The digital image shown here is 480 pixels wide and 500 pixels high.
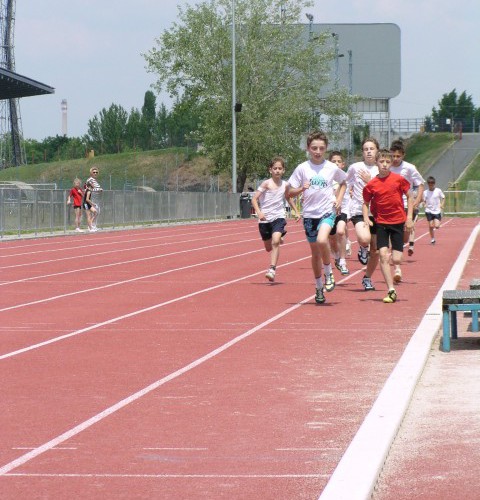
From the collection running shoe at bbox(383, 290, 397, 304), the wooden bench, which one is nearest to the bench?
the wooden bench

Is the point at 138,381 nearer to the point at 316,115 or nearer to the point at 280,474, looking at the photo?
the point at 280,474

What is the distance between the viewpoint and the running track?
6.32 m

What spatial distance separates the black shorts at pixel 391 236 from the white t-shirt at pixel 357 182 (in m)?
2.28

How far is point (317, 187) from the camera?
51.6 feet

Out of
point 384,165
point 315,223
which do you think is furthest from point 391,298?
point 384,165

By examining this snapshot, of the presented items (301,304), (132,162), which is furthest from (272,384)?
(132,162)

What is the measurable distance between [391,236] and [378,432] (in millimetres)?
8769

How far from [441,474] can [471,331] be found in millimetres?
5650

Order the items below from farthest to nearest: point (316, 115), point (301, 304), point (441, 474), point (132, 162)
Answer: point (132, 162), point (316, 115), point (301, 304), point (441, 474)

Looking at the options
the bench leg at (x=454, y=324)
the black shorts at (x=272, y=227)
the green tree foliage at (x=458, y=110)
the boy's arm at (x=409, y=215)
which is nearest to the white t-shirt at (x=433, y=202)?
the black shorts at (x=272, y=227)

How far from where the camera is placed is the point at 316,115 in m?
81.4

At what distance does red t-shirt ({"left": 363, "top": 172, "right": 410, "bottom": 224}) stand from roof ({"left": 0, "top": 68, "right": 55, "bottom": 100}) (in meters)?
34.8

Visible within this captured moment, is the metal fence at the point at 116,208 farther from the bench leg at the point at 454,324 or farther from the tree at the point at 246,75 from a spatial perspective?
the bench leg at the point at 454,324

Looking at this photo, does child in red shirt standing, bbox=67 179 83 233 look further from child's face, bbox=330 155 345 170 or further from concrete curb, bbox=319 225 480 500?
concrete curb, bbox=319 225 480 500
